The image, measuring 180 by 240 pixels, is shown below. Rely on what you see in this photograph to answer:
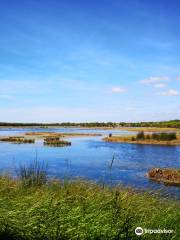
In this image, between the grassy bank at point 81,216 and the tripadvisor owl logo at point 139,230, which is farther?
the tripadvisor owl logo at point 139,230

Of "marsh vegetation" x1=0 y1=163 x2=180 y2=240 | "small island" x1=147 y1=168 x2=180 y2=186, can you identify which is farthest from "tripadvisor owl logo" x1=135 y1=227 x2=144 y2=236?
"small island" x1=147 y1=168 x2=180 y2=186

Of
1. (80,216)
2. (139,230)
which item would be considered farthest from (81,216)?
(139,230)

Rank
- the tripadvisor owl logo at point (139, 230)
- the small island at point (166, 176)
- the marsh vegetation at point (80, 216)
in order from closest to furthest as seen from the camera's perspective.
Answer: the marsh vegetation at point (80, 216)
the tripadvisor owl logo at point (139, 230)
the small island at point (166, 176)

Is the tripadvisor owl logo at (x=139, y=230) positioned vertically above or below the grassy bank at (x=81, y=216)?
A: below

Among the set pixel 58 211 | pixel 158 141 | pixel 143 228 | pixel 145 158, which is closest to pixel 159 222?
pixel 143 228

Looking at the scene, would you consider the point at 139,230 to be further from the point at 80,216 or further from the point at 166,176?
the point at 166,176

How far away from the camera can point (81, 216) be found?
7.16 m

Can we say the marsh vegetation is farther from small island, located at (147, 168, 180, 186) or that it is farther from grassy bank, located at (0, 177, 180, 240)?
small island, located at (147, 168, 180, 186)

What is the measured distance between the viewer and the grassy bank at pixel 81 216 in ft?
21.7

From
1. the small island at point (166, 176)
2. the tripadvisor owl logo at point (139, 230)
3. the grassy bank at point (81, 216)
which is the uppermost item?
the grassy bank at point (81, 216)

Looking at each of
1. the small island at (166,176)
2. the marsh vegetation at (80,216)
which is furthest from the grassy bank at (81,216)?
the small island at (166,176)

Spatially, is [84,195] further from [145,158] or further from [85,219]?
[145,158]

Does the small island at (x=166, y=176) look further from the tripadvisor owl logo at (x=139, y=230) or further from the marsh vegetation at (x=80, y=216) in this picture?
the tripadvisor owl logo at (x=139, y=230)

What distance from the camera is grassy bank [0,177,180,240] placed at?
6.61 meters
